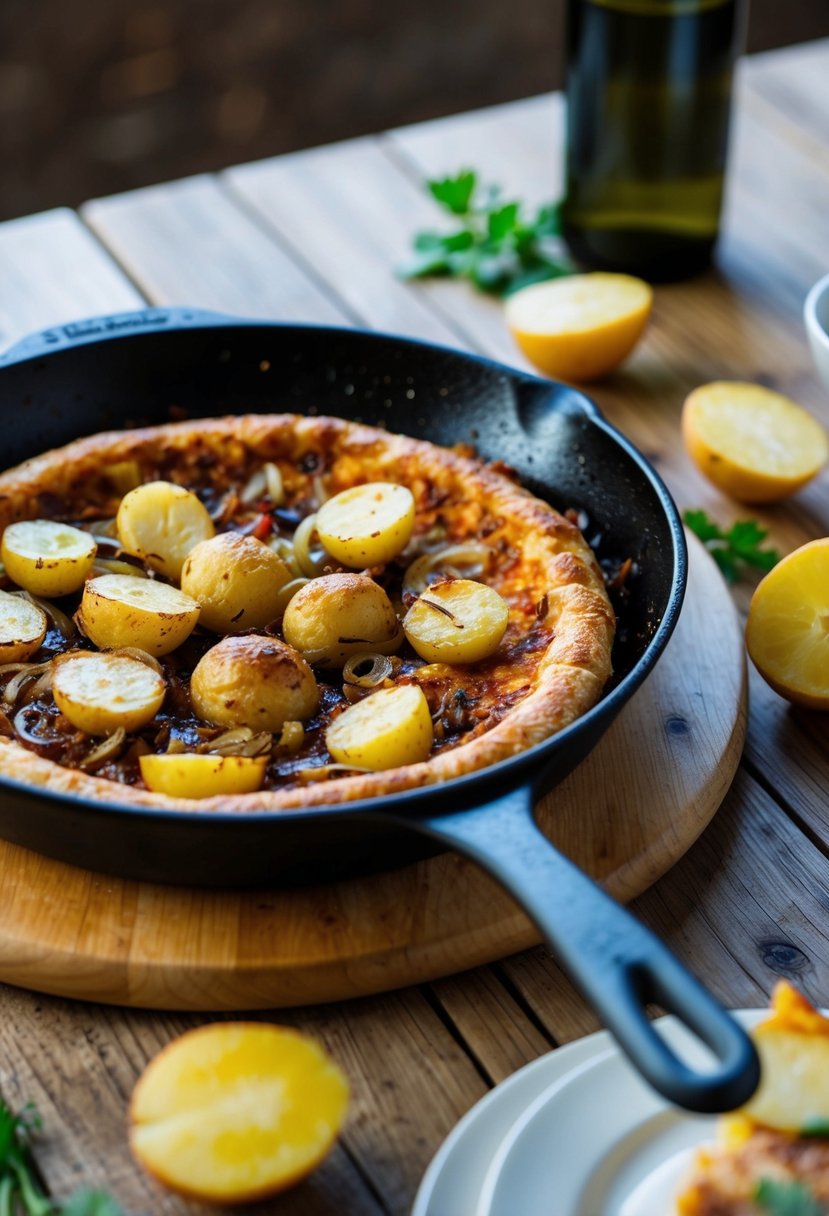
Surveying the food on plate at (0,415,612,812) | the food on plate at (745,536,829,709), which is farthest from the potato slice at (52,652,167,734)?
the food on plate at (745,536,829,709)

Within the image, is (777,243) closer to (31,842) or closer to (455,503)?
(455,503)

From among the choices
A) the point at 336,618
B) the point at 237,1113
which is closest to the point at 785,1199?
the point at 237,1113

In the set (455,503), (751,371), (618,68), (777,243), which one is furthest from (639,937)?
(777,243)

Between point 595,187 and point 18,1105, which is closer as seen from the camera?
point 18,1105

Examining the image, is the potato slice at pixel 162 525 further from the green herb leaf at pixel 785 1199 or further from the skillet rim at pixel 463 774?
the green herb leaf at pixel 785 1199

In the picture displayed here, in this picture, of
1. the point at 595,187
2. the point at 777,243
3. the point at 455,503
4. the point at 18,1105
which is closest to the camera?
the point at 18,1105
